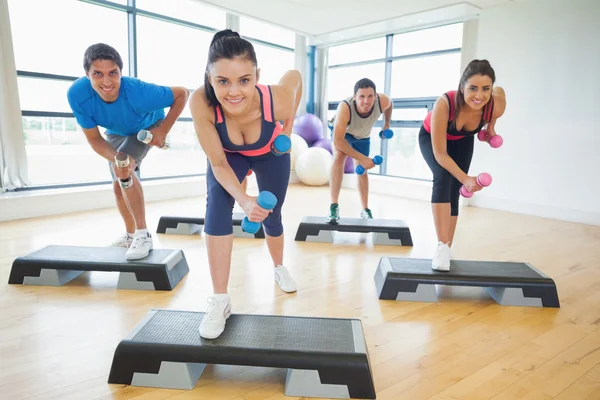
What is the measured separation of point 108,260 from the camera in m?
2.33

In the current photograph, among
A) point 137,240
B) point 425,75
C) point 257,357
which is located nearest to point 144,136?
point 137,240

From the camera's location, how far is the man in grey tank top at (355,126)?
3322 mm

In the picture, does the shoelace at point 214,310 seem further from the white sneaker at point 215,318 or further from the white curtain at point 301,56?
the white curtain at point 301,56

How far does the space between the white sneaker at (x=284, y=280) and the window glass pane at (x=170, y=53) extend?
12.0 ft

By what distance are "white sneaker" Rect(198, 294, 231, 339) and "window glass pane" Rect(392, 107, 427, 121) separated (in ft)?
16.2

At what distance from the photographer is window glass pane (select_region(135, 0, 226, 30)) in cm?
520

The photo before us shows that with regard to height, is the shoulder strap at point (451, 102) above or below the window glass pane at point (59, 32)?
below

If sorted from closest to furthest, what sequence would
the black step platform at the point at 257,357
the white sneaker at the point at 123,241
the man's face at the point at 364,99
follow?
1. the black step platform at the point at 257,357
2. the white sneaker at the point at 123,241
3. the man's face at the point at 364,99

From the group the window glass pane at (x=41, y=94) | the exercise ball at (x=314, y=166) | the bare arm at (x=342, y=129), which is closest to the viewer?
the bare arm at (x=342, y=129)

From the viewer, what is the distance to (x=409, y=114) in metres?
6.14

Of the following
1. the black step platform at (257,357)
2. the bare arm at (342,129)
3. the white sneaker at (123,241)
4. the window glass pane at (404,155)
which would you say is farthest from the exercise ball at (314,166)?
the black step platform at (257,357)

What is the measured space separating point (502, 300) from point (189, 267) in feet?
6.02

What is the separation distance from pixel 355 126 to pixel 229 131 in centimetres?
204

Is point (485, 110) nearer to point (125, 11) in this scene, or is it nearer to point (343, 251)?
point (343, 251)
